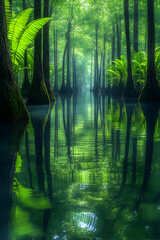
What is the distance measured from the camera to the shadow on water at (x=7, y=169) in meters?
1.68

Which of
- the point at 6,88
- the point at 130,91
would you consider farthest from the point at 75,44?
the point at 6,88

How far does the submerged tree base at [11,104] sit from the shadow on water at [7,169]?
0.96 meters

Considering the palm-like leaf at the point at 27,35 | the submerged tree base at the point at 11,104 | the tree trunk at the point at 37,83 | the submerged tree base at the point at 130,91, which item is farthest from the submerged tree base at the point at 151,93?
the submerged tree base at the point at 11,104

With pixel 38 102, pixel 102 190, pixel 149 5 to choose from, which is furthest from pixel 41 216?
pixel 149 5

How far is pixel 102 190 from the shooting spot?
7.34ft

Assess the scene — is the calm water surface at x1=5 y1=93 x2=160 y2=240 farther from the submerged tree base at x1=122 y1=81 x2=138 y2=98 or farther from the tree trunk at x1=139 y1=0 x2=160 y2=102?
the submerged tree base at x1=122 y1=81 x2=138 y2=98

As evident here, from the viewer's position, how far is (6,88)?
646 cm

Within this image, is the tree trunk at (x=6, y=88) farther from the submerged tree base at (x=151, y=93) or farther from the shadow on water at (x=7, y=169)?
the submerged tree base at (x=151, y=93)

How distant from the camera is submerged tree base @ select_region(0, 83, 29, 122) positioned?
6449 mm

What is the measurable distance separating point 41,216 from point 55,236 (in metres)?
0.26

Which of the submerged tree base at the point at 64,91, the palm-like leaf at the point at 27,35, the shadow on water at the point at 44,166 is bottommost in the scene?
the shadow on water at the point at 44,166

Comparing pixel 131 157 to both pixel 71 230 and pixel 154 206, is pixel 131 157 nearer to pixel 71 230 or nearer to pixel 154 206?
pixel 154 206

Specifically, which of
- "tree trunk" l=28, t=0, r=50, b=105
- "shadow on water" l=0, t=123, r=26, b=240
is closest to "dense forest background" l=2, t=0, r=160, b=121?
"tree trunk" l=28, t=0, r=50, b=105

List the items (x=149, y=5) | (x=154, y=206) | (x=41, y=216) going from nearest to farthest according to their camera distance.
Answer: (x=41, y=216) → (x=154, y=206) → (x=149, y=5)
